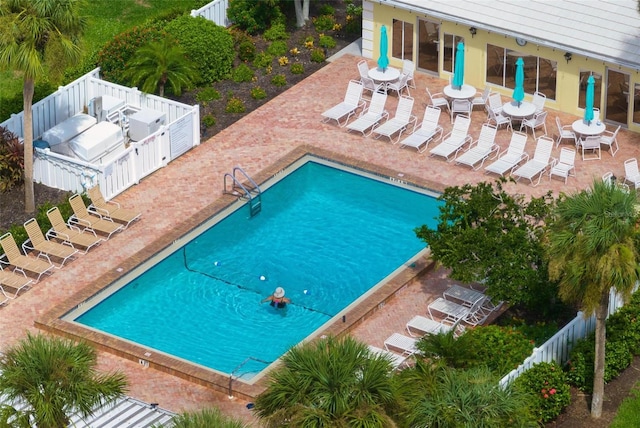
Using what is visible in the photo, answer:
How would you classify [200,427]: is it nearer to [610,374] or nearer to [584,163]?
[610,374]

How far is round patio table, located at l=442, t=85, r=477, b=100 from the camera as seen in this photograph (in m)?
43.2

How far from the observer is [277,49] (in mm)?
46625

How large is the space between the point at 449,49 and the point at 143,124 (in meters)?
9.48

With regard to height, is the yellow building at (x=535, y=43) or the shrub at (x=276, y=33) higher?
the yellow building at (x=535, y=43)

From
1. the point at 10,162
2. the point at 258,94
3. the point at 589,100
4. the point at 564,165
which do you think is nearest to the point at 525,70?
the point at 589,100

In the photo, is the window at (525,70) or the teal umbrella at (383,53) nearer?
the window at (525,70)

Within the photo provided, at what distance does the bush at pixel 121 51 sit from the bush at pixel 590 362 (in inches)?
659

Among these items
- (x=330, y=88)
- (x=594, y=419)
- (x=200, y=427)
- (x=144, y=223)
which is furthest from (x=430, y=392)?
(x=330, y=88)

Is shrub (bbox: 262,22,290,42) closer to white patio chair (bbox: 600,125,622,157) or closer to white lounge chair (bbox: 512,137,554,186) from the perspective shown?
white lounge chair (bbox: 512,137,554,186)

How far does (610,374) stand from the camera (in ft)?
107

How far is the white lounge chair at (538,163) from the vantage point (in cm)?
3991

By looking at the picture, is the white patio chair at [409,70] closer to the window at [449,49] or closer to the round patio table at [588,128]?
the window at [449,49]

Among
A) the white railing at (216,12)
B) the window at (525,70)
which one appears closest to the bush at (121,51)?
the white railing at (216,12)

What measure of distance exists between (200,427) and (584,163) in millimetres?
20180
